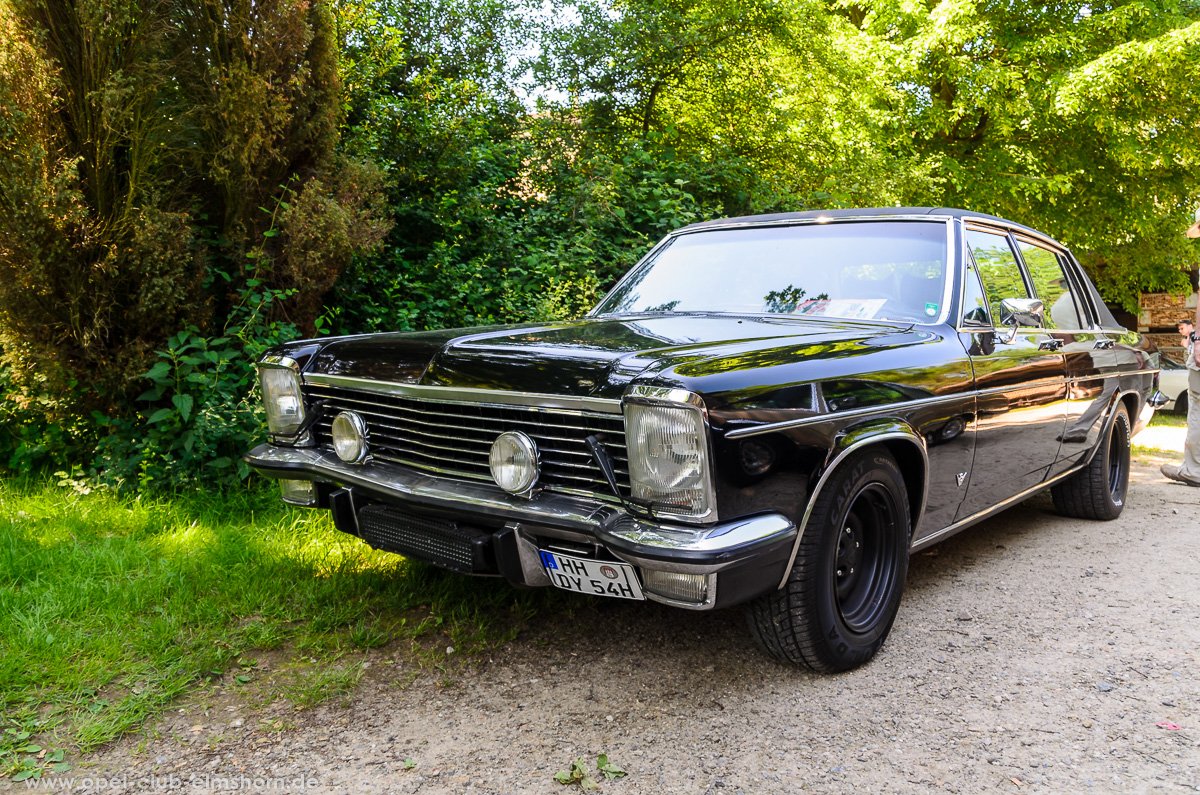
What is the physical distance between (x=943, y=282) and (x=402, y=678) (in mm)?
2680

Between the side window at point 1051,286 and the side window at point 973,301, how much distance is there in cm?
83

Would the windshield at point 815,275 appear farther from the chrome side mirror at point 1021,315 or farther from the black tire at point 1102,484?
the black tire at point 1102,484

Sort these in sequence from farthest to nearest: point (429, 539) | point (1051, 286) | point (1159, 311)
→ point (1159, 311)
point (1051, 286)
point (429, 539)

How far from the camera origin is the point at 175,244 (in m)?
4.80

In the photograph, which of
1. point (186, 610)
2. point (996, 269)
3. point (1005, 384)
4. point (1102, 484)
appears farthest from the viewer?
point (1102, 484)

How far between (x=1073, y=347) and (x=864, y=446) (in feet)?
8.02

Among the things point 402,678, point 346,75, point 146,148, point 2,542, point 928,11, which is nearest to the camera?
point 402,678

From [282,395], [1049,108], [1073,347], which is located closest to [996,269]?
[1073,347]

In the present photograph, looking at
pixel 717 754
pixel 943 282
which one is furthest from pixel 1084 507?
pixel 717 754

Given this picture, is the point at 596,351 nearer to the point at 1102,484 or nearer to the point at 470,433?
the point at 470,433

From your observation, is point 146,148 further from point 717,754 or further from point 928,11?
point 928,11

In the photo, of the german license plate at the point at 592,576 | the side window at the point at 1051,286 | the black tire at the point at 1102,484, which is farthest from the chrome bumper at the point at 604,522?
the black tire at the point at 1102,484

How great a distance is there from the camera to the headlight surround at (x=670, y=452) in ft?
7.47

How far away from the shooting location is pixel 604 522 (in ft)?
7.76
